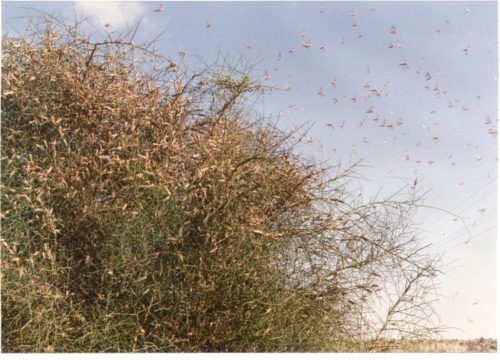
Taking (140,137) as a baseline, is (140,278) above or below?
below

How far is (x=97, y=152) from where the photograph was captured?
5047mm

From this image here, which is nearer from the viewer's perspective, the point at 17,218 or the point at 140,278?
the point at 140,278

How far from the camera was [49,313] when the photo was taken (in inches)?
191

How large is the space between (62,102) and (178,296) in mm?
1856

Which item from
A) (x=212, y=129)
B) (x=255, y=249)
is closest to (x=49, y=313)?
(x=255, y=249)

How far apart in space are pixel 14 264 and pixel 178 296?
1217 mm

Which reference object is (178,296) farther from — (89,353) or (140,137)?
(140,137)

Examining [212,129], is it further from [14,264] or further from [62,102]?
[14,264]
